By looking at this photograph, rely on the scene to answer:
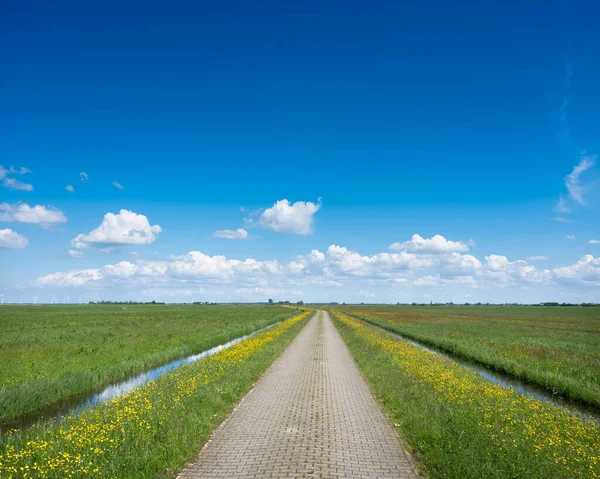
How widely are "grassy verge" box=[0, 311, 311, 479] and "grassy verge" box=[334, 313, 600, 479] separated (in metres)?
5.72

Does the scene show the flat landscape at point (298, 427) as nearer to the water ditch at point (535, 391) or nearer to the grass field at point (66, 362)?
the grass field at point (66, 362)

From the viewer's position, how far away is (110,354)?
24.7m

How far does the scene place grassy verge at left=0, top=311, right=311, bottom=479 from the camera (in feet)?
24.5

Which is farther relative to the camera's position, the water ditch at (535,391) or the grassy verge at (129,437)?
the water ditch at (535,391)

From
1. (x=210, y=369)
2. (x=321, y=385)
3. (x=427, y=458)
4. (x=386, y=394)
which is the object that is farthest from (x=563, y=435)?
(x=210, y=369)

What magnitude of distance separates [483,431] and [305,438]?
4735 millimetres

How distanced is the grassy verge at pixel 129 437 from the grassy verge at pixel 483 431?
572cm

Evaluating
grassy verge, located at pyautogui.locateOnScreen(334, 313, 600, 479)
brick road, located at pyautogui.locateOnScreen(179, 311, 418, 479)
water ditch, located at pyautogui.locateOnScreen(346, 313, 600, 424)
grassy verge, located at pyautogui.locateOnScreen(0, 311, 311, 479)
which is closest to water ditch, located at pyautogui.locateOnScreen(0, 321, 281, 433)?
grassy verge, located at pyautogui.locateOnScreen(0, 311, 311, 479)

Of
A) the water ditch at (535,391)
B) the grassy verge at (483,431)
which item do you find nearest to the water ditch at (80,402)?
the grassy verge at (483,431)

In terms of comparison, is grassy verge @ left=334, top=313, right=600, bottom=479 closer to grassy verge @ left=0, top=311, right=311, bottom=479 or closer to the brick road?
the brick road

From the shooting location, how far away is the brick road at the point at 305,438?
7.74 m

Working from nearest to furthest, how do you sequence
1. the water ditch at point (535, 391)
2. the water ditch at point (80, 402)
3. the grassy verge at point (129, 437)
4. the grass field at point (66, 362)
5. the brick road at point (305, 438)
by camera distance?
the grassy verge at point (129, 437) → the brick road at point (305, 438) → the water ditch at point (80, 402) → the water ditch at point (535, 391) → the grass field at point (66, 362)

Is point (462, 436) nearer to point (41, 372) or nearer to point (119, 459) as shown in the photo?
point (119, 459)

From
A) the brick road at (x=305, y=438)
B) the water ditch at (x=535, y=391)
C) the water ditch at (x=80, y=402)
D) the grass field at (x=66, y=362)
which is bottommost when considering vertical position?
the water ditch at (x=535, y=391)
